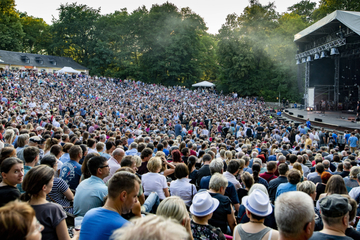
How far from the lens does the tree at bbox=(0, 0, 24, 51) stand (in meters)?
42.5

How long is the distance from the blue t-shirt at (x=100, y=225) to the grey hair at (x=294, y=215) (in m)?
1.19

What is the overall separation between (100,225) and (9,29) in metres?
51.7

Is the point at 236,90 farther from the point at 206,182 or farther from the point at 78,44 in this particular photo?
the point at 206,182

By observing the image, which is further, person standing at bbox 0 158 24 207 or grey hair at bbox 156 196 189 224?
person standing at bbox 0 158 24 207

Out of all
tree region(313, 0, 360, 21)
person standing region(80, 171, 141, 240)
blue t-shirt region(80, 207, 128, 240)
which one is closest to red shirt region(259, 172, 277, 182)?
person standing region(80, 171, 141, 240)

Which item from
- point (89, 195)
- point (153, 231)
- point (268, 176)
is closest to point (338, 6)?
point (268, 176)

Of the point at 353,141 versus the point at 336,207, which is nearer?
the point at 336,207

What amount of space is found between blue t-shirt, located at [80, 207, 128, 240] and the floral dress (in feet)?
2.61

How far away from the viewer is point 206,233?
7.93ft

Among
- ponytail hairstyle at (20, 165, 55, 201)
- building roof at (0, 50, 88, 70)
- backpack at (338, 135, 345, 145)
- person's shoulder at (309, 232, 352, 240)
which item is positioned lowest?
backpack at (338, 135, 345, 145)

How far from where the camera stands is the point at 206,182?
13.8 ft

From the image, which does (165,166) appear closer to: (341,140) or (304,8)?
(341,140)

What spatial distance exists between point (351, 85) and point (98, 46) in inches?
1499

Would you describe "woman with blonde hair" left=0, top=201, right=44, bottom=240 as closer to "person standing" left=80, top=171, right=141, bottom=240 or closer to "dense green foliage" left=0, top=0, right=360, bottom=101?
"person standing" left=80, top=171, right=141, bottom=240
